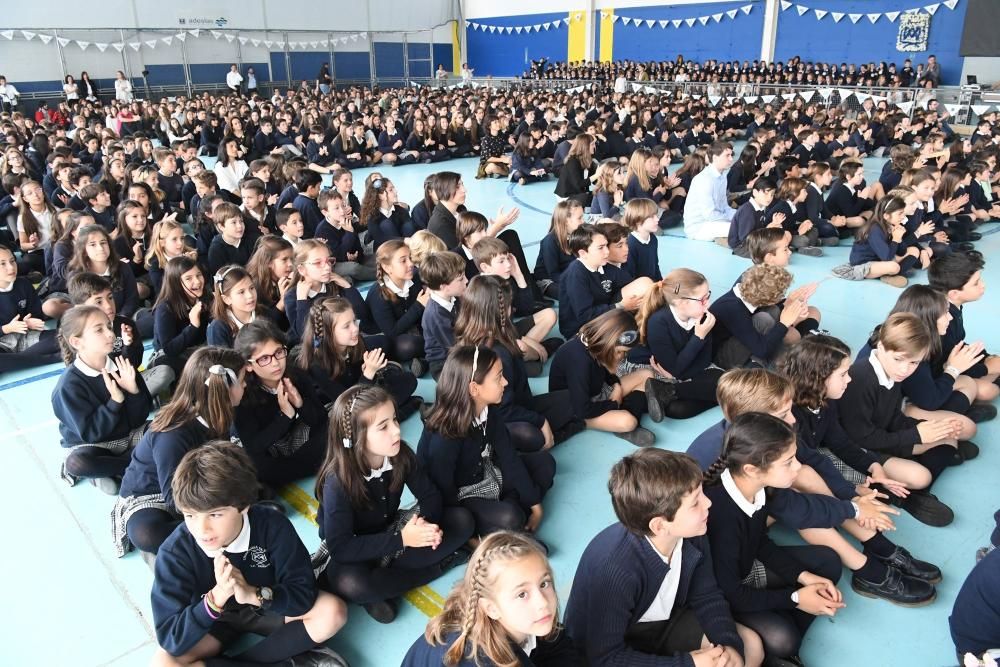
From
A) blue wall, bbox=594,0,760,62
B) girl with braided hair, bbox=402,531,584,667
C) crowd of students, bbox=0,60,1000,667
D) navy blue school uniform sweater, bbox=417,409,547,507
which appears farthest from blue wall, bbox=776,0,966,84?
girl with braided hair, bbox=402,531,584,667

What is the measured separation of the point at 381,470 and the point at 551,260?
10.3 feet

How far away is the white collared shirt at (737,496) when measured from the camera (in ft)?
6.98

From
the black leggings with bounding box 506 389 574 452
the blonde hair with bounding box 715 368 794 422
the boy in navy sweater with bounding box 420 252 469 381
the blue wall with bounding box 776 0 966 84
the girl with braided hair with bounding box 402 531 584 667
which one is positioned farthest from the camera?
the blue wall with bounding box 776 0 966 84

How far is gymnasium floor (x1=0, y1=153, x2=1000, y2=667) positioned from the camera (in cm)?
232

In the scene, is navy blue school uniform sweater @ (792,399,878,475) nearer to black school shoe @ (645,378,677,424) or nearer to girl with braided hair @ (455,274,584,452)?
black school shoe @ (645,378,677,424)

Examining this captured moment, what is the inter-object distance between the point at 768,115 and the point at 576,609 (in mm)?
13490

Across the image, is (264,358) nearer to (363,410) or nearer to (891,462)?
(363,410)

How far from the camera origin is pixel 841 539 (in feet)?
8.29

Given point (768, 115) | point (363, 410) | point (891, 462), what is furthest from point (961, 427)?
point (768, 115)

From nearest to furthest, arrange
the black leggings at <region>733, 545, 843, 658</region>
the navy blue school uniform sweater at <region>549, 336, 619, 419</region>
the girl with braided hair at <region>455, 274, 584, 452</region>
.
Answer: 1. the black leggings at <region>733, 545, 843, 658</region>
2. the girl with braided hair at <region>455, 274, 584, 452</region>
3. the navy blue school uniform sweater at <region>549, 336, 619, 419</region>

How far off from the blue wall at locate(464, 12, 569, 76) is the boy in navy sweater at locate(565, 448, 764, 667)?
2835 centimetres

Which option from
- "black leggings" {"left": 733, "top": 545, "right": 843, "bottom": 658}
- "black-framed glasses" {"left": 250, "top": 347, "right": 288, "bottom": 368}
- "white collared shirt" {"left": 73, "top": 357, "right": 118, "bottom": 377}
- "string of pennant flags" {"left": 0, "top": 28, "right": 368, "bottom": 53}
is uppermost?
"string of pennant flags" {"left": 0, "top": 28, "right": 368, "bottom": 53}

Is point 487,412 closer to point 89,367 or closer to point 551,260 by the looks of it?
point 89,367

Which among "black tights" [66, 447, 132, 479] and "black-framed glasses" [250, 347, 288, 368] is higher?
"black-framed glasses" [250, 347, 288, 368]
